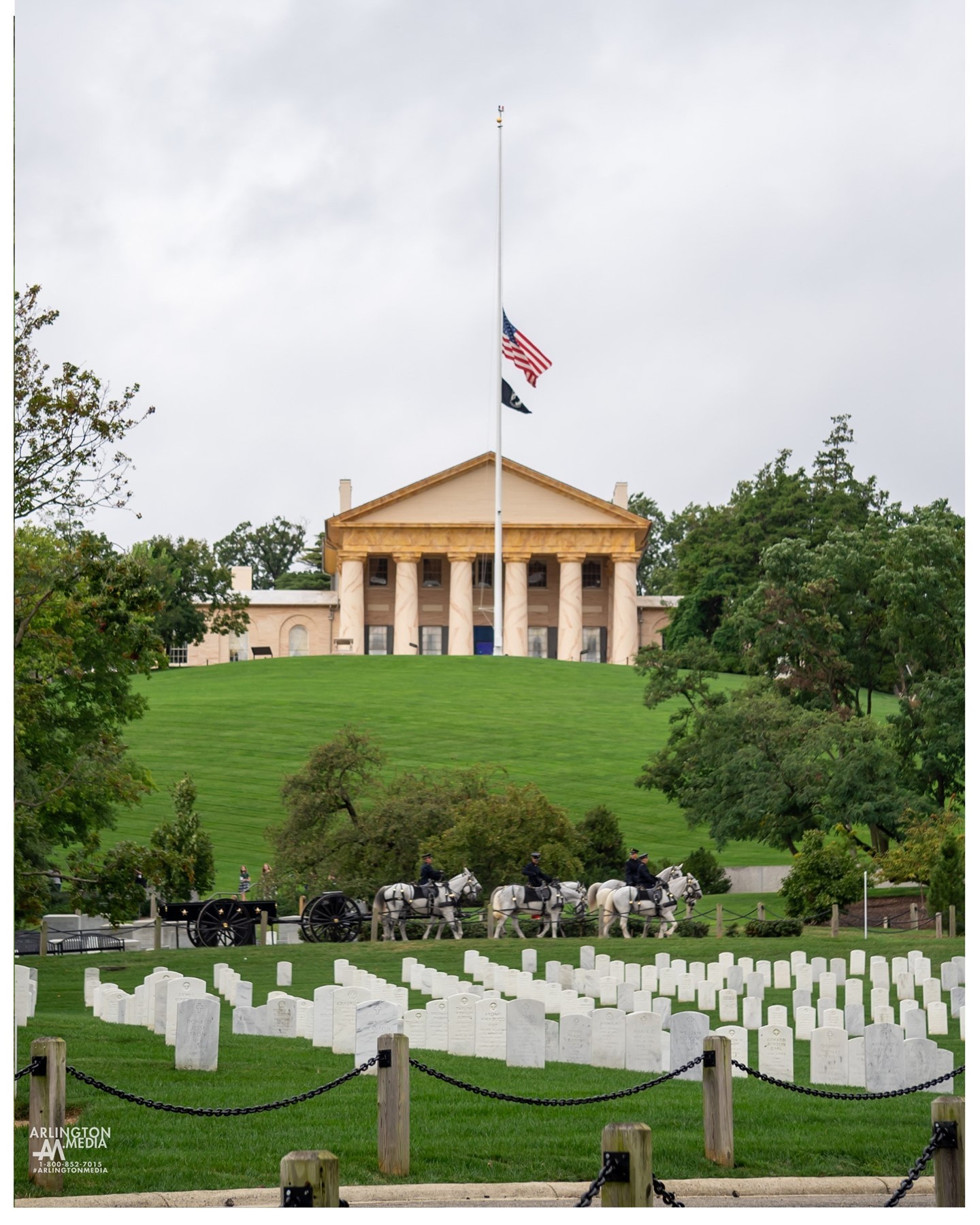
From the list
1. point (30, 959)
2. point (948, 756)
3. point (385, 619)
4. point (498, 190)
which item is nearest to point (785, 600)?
point (948, 756)

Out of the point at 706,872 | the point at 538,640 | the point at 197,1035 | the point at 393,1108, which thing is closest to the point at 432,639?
the point at 538,640

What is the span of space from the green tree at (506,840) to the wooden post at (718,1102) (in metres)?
21.3

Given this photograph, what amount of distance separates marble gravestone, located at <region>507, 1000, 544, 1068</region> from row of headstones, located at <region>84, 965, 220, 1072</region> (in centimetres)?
241

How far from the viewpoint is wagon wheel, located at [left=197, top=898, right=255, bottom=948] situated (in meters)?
25.9

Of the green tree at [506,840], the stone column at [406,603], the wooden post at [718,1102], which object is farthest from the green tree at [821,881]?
the stone column at [406,603]

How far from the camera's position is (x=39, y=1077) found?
27.8 ft

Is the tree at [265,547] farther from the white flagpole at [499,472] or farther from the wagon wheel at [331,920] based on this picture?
the wagon wheel at [331,920]

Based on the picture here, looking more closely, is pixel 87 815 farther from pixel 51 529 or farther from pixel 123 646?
pixel 123 646


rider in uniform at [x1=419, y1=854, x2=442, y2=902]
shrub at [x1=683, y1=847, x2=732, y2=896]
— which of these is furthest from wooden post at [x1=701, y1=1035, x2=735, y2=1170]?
shrub at [x1=683, y1=847, x2=732, y2=896]

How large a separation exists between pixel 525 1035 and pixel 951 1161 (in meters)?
5.26

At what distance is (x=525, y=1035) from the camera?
12.3m

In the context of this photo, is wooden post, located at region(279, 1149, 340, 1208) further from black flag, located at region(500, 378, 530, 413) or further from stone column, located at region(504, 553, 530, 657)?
stone column, located at region(504, 553, 530, 657)

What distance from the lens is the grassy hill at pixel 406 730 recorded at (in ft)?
144
